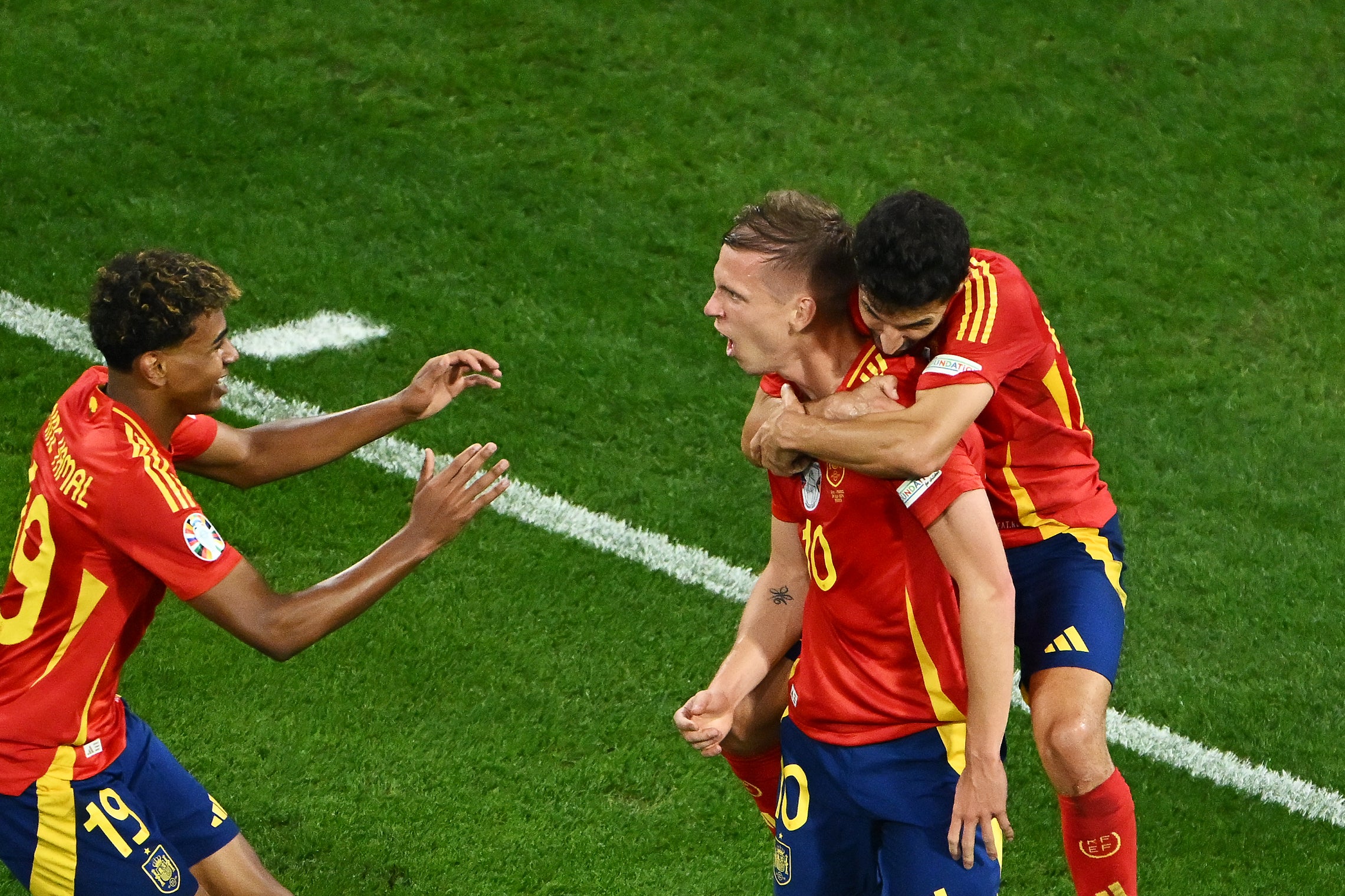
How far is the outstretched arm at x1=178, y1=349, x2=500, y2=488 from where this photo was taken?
448cm

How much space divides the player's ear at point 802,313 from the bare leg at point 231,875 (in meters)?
2.11

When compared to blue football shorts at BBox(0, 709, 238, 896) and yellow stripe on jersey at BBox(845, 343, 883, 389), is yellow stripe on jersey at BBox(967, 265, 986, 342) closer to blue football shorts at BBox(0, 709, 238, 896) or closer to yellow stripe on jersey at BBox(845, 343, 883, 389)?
yellow stripe on jersey at BBox(845, 343, 883, 389)

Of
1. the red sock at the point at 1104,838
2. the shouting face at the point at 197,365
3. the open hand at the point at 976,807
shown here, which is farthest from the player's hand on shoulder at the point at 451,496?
the red sock at the point at 1104,838

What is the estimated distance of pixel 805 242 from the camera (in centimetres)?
348

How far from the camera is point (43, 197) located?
8.26m

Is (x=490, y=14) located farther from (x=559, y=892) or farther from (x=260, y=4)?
(x=559, y=892)

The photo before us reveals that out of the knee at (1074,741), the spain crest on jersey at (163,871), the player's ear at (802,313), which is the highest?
the player's ear at (802,313)

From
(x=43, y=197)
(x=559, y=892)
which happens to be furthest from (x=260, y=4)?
(x=559, y=892)

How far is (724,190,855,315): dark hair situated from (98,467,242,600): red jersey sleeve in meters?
1.46

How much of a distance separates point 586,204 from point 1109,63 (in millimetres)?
3656

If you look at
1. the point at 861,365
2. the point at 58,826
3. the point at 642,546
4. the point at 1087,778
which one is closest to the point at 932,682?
the point at 861,365

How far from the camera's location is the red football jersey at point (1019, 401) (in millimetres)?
3883

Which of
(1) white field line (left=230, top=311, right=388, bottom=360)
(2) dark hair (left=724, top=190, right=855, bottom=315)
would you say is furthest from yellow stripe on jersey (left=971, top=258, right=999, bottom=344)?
(1) white field line (left=230, top=311, right=388, bottom=360)

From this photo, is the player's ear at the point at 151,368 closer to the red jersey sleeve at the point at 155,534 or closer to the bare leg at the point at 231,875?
the red jersey sleeve at the point at 155,534
